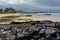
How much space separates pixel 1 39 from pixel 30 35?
116 inches

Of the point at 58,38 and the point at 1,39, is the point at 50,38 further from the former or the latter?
the point at 1,39

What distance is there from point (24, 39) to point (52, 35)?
2922 millimetres

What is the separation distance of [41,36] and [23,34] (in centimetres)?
183

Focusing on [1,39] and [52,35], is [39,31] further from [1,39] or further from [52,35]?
[1,39]

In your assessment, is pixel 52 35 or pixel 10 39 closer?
pixel 10 39

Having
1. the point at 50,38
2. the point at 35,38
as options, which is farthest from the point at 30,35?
the point at 50,38

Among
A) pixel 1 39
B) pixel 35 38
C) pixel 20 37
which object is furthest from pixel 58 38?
pixel 1 39

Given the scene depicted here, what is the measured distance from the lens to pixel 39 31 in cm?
2325

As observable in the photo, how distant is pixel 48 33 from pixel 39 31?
4.00 feet

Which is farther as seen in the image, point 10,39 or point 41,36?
point 41,36

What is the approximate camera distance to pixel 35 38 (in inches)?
860

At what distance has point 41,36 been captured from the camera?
73.3 ft

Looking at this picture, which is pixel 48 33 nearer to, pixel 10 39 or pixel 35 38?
pixel 35 38

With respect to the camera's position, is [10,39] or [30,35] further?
[30,35]
